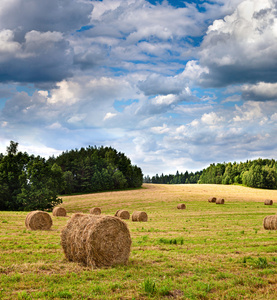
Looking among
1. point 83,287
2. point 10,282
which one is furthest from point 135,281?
point 10,282

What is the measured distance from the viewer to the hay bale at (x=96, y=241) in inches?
451

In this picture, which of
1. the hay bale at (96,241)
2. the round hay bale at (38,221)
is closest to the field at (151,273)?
the hay bale at (96,241)

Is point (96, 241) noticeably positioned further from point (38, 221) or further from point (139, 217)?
point (139, 217)

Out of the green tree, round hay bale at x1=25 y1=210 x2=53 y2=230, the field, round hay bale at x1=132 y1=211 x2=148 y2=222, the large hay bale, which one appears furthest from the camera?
the green tree

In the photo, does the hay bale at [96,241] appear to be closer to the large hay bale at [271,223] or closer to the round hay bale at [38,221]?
A: the round hay bale at [38,221]

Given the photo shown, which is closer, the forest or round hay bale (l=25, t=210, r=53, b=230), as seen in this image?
round hay bale (l=25, t=210, r=53, b=230)

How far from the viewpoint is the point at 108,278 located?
9.74m

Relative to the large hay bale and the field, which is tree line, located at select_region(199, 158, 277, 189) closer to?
the large hay bale

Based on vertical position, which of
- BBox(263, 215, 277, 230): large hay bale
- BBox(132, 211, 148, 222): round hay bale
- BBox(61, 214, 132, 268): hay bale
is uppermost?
BBox(61, 214, 132, 268): hay bale

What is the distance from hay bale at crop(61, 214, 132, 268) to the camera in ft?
37.6

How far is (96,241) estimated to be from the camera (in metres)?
11.5

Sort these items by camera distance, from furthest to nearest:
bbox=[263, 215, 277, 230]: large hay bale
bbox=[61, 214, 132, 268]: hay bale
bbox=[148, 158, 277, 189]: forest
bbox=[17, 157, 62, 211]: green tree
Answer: bbox=[148, 158, 277, 189]: forest < bbox=[17, 157, 62, 211]: green tree < bbox=[263, 215, 277, 230]: large hay bale < bbox=[61, 214, 132, 268]: hay bale

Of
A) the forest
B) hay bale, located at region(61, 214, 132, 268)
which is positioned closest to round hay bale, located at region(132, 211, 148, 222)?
hay bale, located at region(61, 214, 132, 268)

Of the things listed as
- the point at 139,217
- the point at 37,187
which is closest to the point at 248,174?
the point at 37,187
